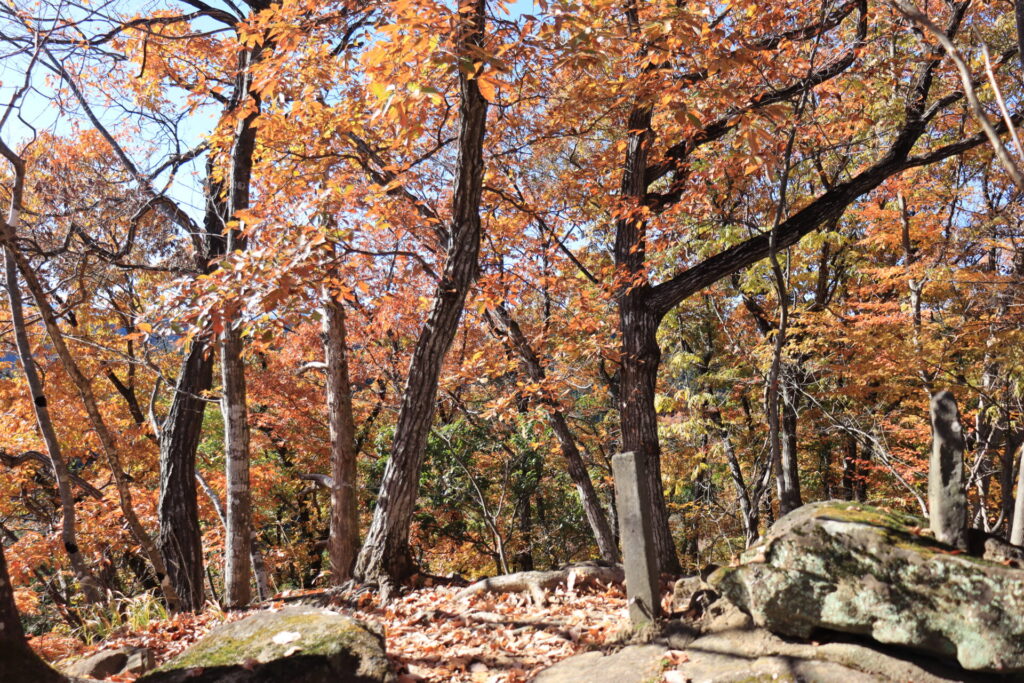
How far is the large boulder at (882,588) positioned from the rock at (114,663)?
3.80m

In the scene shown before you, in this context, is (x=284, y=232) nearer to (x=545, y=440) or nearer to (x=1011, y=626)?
(x=1011, y=626)

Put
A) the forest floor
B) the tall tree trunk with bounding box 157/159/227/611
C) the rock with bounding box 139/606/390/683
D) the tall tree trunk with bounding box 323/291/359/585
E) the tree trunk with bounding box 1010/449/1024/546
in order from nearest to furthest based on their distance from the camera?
1. the rock with bounding box 139/606/390/683
2. the forest floor
3. the tree trunk with bounding box 1010/449/1024/546
4. the tall tree trunk with bounding box 157/159/227/611
5. the tall tree trunk with bounding box 323/291/359/585

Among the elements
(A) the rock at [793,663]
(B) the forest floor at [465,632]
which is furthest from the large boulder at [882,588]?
(B) the forest floor at [465,632]

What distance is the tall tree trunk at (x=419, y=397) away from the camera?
6.04 m

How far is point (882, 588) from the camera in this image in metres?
3.55

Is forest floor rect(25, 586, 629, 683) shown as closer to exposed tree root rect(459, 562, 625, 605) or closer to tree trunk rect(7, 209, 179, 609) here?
exposed tree root rect(459, 562, 625, 605)

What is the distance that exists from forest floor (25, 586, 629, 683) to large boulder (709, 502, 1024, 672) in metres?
1.13

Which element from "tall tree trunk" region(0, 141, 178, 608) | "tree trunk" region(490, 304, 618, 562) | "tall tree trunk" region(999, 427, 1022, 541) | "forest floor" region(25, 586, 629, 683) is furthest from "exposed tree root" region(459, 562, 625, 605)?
"tall tree trunk" region(999, 427, 1022, 541)

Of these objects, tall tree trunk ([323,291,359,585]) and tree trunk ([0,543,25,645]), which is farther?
tall tree trunk ([323,291,359,585])

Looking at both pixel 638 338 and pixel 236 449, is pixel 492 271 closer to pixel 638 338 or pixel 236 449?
pixel 638 338

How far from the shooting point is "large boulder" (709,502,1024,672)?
3.29 meters

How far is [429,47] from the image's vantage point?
4027 millimetres

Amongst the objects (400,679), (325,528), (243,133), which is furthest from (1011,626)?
(325,528)

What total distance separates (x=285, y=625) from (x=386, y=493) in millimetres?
2448
